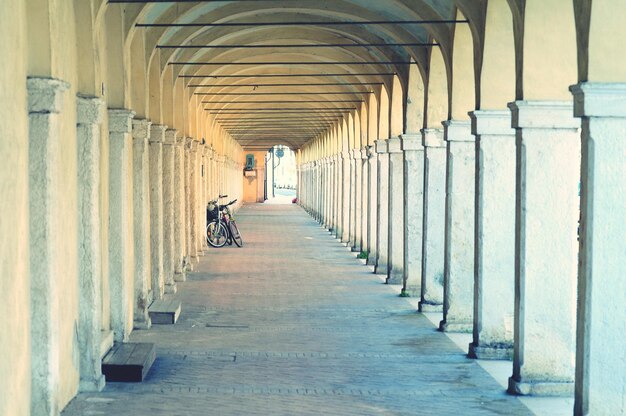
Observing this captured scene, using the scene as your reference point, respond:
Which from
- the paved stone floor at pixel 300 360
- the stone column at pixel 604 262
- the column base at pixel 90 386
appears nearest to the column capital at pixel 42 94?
the paved stone floor at pixel 300 360

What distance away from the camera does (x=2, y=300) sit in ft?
25.9

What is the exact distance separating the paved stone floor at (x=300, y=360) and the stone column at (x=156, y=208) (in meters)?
0.79

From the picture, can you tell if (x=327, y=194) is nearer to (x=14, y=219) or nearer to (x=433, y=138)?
(x=433, y=138)

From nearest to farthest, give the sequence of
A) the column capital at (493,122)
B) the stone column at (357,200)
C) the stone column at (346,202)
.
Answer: the column capital at (493,122), the stone column at (357,200), the stone column at (346,202)

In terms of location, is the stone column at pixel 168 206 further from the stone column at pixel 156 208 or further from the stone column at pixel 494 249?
the stone column at pixel 494 249

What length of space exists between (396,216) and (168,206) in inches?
193

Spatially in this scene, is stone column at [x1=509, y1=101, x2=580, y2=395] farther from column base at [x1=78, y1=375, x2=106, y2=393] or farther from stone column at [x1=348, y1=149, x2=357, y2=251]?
stone column at [x1=348, y1=149, x2=357, y2=251]

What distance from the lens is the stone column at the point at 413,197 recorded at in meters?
19.1

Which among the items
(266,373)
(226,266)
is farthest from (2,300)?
(226,266)

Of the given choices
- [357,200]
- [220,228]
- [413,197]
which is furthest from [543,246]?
[220,228]

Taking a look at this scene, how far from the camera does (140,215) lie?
51.4 feet

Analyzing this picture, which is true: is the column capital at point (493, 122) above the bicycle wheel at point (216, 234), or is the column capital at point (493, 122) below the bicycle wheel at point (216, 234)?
above

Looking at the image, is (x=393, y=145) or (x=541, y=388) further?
(x=393, y=145)

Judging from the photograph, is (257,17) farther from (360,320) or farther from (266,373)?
(266,373)
